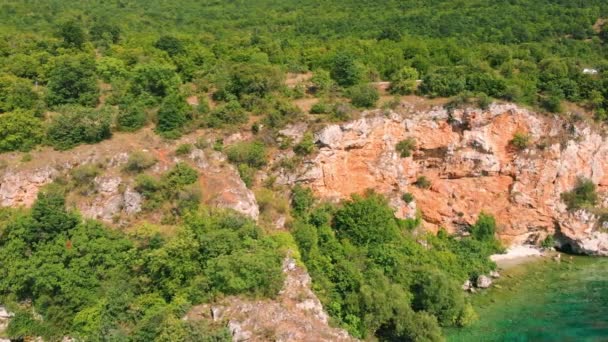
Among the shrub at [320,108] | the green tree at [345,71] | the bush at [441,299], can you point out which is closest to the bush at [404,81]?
the green tree at [345,71]

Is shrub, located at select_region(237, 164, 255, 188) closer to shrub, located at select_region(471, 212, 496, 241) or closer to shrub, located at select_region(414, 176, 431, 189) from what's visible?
shrub, located at select_region(414, 176, 431, 189)

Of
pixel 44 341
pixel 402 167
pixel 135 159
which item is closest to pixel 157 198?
pixel 135 159

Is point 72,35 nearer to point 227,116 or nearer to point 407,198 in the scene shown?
point 227,116

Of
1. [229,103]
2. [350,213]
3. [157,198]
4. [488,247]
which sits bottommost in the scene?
[488,247]

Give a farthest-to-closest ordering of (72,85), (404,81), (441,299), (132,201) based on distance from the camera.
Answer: (404,81), (72,85), (132,201), (441,299)

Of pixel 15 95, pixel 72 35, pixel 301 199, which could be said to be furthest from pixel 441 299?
pixel 72 35

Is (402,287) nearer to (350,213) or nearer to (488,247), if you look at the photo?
(350,213)
